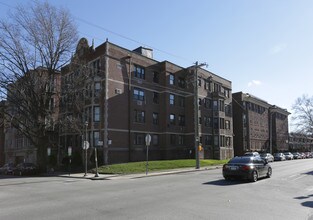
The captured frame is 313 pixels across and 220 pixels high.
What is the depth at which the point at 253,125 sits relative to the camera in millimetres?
71375

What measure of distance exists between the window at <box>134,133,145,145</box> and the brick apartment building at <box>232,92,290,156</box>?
26.1 meters

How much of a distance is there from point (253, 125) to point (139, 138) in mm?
38563

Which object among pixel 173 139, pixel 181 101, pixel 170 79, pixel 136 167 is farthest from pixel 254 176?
pixel 181 101

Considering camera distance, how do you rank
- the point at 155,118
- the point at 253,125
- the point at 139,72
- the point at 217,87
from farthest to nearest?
the point at 253,125
the point at 217,87
the point at 155,118
the point at 139,72

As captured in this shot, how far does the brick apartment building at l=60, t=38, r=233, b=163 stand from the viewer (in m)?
36.9

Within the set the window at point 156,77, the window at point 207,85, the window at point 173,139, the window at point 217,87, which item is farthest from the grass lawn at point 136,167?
the window at point 217,87

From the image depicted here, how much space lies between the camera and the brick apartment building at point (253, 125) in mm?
66250

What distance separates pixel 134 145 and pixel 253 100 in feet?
134

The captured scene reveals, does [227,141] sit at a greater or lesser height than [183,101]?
lesser

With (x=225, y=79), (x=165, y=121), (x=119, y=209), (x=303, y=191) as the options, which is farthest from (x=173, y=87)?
(x=119, y=209)

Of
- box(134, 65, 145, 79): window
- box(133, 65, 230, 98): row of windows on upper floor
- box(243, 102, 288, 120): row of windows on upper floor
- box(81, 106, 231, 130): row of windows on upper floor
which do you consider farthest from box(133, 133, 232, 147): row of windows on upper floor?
box(243, 102, 288, 120): row of windows on upper floor

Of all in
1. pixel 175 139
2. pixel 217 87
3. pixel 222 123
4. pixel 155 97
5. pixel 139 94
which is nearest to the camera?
pixel 139 94

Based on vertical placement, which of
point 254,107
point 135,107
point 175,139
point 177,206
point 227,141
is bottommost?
point 177,206

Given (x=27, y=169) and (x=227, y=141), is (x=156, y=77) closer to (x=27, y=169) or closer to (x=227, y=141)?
(x=227, y=141)
